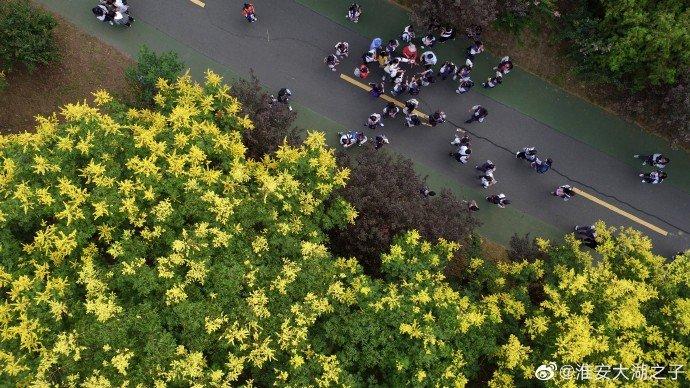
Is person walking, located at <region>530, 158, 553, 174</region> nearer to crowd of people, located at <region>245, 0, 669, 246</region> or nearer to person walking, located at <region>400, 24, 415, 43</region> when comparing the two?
crowd of people, located at <region>245, 0, 669, 246</region>

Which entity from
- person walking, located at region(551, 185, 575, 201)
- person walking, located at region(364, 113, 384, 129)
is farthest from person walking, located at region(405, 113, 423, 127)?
person walking, located at region(551, 185, 575, 201)

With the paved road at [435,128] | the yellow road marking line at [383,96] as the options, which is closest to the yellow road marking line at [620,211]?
the paved road at [435,128]

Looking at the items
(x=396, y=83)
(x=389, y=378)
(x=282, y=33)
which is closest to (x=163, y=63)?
(x=282, y=33)

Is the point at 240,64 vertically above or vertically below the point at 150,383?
above

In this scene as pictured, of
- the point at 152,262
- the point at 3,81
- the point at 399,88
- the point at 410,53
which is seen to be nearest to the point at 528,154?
the point at 399,88

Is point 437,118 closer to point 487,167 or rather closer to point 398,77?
point 398,77

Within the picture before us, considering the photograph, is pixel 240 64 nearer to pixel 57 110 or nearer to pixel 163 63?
pixel 163 63

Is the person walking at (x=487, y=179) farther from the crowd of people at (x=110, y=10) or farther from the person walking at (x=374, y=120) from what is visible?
the crowd of people at (x=110, y=10)
